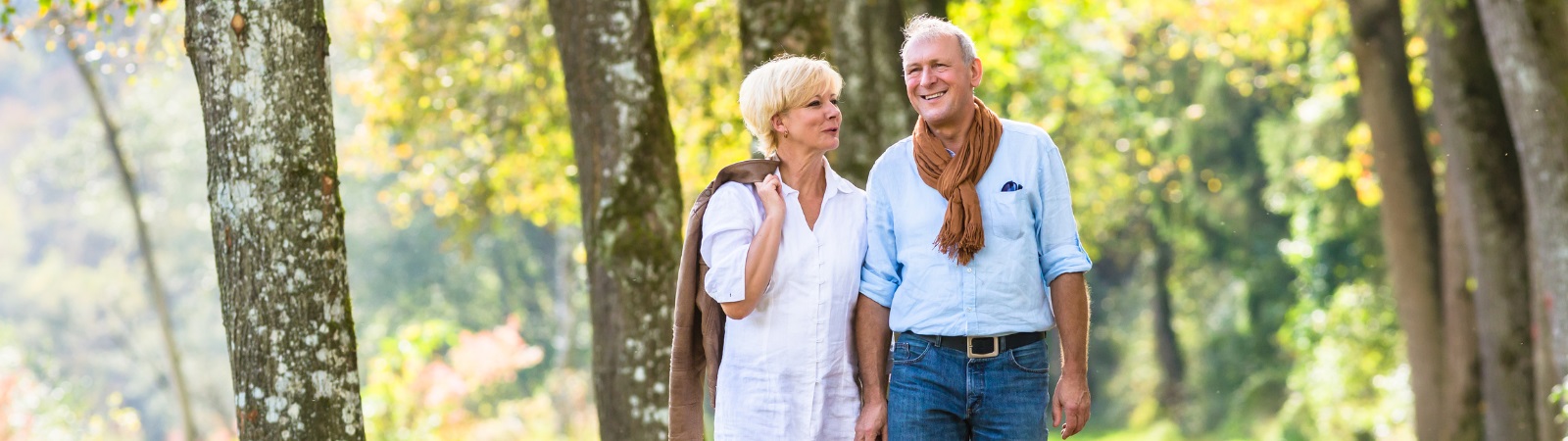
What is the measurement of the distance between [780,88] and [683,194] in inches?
220

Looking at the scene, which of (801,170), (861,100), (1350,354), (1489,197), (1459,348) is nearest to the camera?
(801,170)

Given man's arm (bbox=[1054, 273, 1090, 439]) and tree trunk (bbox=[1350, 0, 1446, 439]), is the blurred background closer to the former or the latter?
tree trunk (bbox=[1350, 0, 1446, 439])

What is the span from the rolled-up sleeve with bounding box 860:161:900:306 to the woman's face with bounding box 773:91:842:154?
0.17 metres

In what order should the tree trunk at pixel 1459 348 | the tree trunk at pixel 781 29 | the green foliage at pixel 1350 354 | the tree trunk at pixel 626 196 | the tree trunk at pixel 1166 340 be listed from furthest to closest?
the tree trunk at pixel 1166 340, the green foliage at pixel 1350 354, the tree trunk at pixel 1459 348, the tree trunk at pixel 781 29, the tree trunk at pixel 626 196

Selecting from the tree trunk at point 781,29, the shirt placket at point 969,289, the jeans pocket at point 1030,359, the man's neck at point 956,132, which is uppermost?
the tree trunk at point 781,29

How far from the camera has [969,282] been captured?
161 inches

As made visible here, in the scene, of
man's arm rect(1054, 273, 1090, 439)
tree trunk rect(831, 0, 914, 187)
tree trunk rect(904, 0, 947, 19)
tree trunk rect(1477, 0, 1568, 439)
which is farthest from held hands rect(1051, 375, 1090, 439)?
tree trunk rect(904, 0, 947, 19)

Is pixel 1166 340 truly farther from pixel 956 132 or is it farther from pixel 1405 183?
pixel 956 132

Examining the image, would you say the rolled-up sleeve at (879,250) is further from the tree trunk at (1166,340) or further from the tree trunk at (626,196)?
the tree trunk at (1166,340)

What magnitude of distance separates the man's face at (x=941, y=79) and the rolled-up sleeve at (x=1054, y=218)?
27cm

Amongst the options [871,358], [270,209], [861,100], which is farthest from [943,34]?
[861,100]

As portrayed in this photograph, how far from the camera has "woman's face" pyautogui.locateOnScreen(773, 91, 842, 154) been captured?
4262 mm

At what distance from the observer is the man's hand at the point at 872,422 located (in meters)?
4.19

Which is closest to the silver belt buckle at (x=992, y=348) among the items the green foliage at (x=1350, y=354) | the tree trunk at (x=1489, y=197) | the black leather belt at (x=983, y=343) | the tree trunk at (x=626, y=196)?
the black leather belt at (x=983, y=343)
